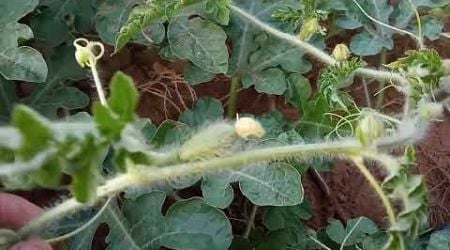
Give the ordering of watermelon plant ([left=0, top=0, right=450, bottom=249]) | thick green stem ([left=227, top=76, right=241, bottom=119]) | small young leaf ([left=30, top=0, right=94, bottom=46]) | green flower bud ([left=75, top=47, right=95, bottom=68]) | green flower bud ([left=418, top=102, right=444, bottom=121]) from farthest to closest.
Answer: thick green stem ([left=227, top=76, right=241, bottom=119]), small young leaf ([left=30, top=0, right=94, bottom=46]), green flower bud ([left=418, top=102, right=444, bottom=121]), green flower bud ([left=75, top=47, right=95, bottom=68]), watermelon plant ([left=0, top=0, right=450, bottom=249])

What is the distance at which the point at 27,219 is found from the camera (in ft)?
3.98

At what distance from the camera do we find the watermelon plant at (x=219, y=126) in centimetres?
99

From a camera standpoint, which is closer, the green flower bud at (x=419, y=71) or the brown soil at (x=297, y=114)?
the green flower bud at (x=419, y=71)

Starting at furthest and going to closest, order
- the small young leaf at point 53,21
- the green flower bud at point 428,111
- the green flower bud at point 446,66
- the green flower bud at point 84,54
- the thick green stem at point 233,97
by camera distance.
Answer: the thick green stem at point 233,97 < the small young leaf at point 53,21 < the green flower bud at point 446,66 < the green flower bud at point 428,111 < the green flower bud at point 84,54

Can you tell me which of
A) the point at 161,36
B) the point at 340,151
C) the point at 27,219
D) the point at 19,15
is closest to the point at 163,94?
the point at 161,36

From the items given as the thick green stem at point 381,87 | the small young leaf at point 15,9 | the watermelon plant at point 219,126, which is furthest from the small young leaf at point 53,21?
the thick green stem at point 381,87

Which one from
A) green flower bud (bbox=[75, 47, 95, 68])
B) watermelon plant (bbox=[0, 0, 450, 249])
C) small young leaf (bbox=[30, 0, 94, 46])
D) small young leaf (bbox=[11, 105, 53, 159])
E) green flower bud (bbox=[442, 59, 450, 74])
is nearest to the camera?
small young leaf (bbox=[11, 105, 53, 159])

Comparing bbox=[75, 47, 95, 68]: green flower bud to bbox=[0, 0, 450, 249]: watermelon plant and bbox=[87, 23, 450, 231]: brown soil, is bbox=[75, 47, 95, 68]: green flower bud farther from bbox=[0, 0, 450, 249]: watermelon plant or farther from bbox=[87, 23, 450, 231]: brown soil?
bbox=[87, 23, 450, 231]: brown soil

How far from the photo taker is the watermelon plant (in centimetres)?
99

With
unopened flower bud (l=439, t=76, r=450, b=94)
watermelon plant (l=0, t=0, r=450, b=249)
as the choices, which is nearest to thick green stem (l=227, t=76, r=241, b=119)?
watermelon plant (l=0, t=0, r=450, b=249)

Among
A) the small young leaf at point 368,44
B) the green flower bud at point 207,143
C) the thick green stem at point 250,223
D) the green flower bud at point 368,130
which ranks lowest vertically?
the thick green stem at point 250,223

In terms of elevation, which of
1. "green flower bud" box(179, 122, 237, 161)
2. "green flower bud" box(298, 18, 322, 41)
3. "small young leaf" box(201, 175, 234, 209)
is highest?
"green flower bud" box(179, 122, 237, 161)

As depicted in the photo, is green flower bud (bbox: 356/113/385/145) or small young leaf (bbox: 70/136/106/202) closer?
small young leaf (bbox: 70/136/106/202)

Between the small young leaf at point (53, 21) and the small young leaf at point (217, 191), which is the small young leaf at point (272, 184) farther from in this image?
the small young leaf at point (53, 21)
